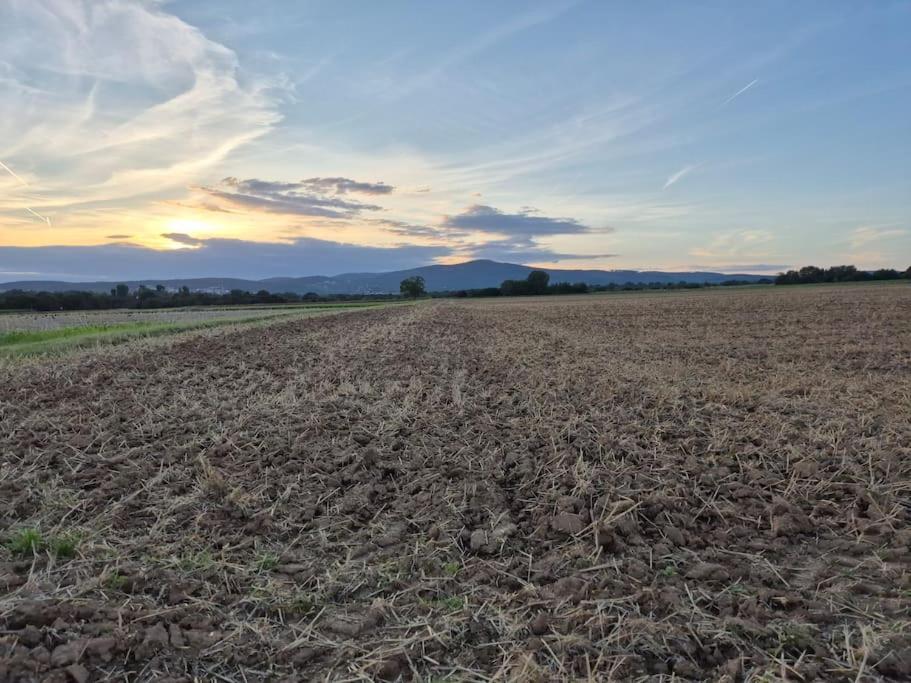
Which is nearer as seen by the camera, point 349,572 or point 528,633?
point 528,633

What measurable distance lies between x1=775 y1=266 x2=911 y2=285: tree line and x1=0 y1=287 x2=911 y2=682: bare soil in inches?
4012

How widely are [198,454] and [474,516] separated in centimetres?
349

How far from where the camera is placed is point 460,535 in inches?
177

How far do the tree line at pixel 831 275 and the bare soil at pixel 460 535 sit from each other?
101914 millimetres

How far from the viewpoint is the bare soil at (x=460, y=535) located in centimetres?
305

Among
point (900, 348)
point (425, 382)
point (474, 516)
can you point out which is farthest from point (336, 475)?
point (900, 348)

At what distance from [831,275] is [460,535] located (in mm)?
112239

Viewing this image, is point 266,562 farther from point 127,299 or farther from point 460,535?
point 127,299

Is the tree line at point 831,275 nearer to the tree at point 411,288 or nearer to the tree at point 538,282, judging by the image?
the tree at point 538,282

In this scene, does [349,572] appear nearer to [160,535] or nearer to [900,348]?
[160,535]

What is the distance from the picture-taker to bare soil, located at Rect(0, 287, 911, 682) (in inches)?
120

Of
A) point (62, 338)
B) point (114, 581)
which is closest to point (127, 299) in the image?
point (62, 338)

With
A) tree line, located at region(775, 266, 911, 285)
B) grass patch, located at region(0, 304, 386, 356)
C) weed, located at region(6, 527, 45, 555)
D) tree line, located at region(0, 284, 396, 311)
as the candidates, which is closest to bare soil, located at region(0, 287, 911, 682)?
weed, located at region(6, 527, 45, 555)

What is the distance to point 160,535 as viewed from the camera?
4.50m
